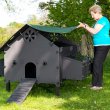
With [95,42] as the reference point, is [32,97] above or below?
below

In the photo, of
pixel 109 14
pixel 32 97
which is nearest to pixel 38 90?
pixel 32 97

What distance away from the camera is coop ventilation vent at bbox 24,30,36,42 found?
8.45 metres

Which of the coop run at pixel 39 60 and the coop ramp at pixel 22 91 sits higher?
the coop run at pixel 39 60

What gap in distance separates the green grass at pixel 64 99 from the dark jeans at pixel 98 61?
0.48 meters

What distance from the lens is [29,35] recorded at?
8.48 m

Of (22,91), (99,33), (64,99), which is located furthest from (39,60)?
(99,33)

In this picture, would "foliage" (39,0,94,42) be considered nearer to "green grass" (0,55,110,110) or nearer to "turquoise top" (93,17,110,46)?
"green grass" (0,55,110,110)

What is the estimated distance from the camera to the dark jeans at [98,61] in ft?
23.0

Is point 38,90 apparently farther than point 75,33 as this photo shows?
No

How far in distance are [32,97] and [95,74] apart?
1.67 metres

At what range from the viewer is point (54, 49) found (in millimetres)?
8297

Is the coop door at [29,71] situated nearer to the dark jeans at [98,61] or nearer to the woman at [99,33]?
the dark jeans at [98,61]

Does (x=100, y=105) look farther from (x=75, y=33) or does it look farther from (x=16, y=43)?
(x=75, y=33)

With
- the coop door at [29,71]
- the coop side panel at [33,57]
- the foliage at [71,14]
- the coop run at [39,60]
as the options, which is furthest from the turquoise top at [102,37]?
the foliage at [71,14]
